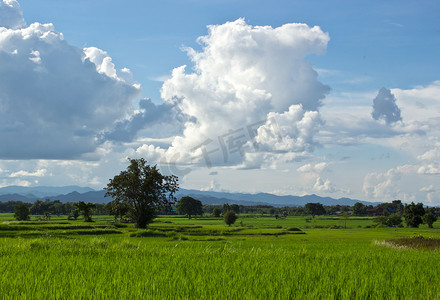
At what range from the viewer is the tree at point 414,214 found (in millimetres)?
127125

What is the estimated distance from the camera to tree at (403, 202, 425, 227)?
127125 millimetres

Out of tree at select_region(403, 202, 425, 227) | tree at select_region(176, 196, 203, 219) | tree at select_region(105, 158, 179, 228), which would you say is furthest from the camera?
tree at select_region(176, 196, 203, 219)

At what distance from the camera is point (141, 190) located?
6056 centimetres

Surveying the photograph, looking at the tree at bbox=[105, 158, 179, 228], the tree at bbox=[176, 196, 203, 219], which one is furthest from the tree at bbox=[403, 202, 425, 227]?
the tree at bbox=[105, 158, 179, 228]

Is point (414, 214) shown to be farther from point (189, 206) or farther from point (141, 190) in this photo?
point (141, 190)

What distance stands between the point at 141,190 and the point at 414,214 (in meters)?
104

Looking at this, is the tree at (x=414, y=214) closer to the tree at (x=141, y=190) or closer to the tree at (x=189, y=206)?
the tree at (x=189, y=206)

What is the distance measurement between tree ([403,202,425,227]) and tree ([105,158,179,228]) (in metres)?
98.6

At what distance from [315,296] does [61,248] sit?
10.5 meters

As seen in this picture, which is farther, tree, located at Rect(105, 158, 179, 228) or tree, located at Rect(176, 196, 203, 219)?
tree, located at Rect(176, 196, 203, 219)

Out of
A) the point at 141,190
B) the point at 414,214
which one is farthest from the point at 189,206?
the point at 141,190

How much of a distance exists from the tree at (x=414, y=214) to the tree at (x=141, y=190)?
98.6 meters

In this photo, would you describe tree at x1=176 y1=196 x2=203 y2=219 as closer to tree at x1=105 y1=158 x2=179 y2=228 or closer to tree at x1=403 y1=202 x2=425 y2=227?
tree at x1=403 y1=202 x2=425 y2=227

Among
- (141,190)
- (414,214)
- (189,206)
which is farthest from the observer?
(189,206)
